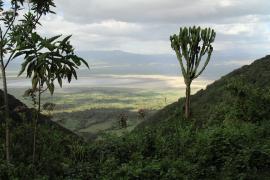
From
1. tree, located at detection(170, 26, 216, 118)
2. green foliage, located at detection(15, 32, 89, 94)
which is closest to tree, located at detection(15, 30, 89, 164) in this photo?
green foliage, located at detection(15, 32, 89, 94)

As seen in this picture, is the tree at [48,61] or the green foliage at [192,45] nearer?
the tree at [48,61]

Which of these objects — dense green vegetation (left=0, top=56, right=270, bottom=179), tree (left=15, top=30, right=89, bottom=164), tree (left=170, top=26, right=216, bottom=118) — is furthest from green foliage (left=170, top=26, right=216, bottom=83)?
tree (left=15, top=30, right=89, bottom=164)

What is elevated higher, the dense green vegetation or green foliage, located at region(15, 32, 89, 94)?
green foliage, located at region(15, 32, 89, 94)

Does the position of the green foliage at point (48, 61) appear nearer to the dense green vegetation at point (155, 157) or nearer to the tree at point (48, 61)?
the tree at point (48, 61)

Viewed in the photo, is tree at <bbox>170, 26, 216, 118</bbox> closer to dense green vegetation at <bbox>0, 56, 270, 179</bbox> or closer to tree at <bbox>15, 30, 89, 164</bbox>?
dense green vegetation at <bbox>0, 56, 270, 179</bbox>

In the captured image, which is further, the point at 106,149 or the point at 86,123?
the point at 86,123

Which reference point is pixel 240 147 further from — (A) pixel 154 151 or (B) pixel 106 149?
(B) pixel 106 149

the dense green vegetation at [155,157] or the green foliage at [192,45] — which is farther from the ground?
the green foliage at [192,45]

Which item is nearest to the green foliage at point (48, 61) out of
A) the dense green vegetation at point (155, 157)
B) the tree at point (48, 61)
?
the tree at point (48, 61)

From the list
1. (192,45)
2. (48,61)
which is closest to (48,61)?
(48,61)

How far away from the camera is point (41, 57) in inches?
368

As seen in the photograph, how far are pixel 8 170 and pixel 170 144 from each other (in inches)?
213

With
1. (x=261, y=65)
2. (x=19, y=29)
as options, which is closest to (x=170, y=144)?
(x=19, y=29)

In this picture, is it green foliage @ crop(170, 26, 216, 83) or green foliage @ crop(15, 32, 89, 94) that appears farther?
green foliage @ crop(170, 26, 216, 83)
